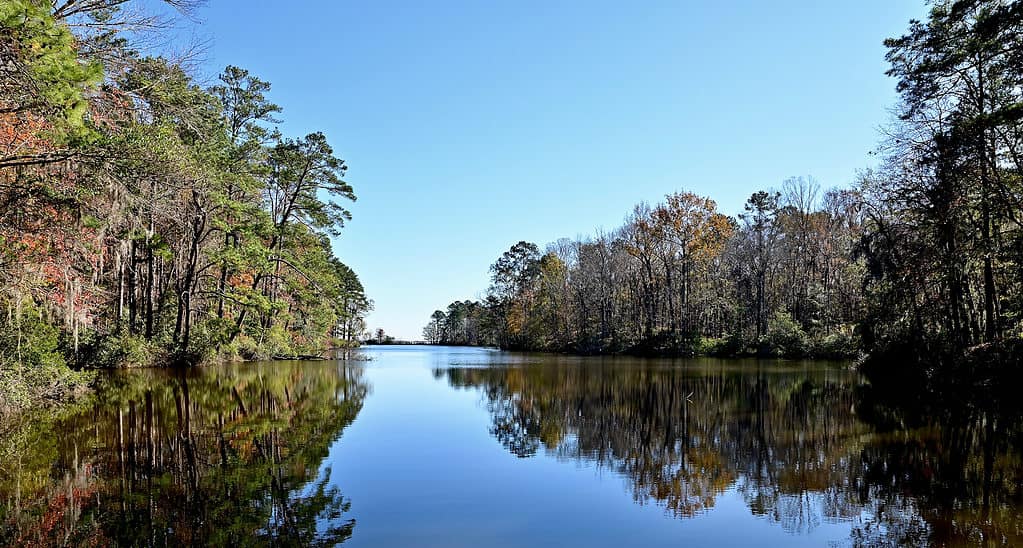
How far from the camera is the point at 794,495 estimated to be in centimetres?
689

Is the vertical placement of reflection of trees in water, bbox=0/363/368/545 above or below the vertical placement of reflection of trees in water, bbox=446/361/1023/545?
above

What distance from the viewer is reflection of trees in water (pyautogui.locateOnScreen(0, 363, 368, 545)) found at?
5285 millimetres

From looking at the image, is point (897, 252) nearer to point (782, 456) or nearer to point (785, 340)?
point (782, 456)

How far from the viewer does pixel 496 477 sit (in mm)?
7898

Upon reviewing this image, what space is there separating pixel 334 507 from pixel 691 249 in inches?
1617

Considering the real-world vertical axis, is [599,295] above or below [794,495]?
above

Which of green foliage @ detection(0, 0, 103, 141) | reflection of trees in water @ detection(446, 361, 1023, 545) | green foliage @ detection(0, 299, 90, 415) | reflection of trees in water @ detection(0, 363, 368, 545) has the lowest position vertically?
reflection of trees in water @ detection(446, 361, 1023, 545)

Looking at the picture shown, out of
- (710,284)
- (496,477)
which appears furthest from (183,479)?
(710,284)

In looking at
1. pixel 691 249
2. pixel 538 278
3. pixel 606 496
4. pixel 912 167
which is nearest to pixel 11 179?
pixel 606 496

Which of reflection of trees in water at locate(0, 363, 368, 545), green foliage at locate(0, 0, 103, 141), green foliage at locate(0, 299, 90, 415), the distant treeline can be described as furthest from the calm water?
the distant treeline

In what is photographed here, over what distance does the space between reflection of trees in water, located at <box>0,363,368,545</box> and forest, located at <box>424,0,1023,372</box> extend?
14.8m

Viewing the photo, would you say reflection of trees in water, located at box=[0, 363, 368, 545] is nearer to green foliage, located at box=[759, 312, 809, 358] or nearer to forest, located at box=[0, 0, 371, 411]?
forest, located at box=[0, 0, 371, 411]

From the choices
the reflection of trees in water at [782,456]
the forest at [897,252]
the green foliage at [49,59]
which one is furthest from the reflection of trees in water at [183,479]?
the forest at [897,252]

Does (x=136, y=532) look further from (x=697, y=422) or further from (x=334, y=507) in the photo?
(x=697, y=422)
